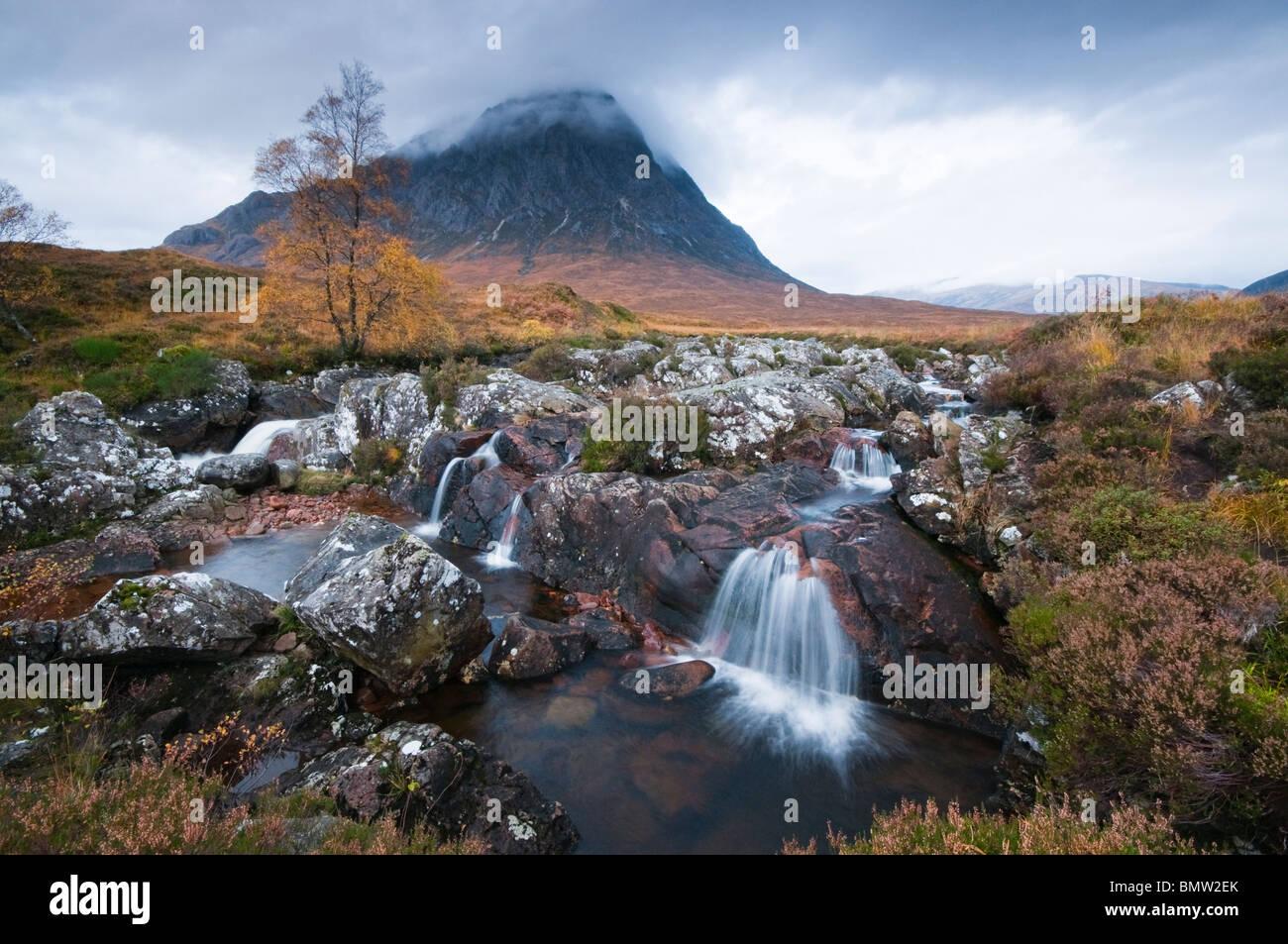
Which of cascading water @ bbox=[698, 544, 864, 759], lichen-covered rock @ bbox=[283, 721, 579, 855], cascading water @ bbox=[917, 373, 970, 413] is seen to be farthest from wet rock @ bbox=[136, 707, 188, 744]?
cascading water @ bbox=[917, 373, 970, 413]

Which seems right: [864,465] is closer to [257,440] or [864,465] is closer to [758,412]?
[758,412]

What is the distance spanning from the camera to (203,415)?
2014 centimetres

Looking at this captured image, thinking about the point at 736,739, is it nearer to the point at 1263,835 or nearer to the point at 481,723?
the point at 481,723

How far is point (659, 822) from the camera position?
6188 mm

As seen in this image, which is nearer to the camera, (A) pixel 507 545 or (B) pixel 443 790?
(B) pixel 443 790

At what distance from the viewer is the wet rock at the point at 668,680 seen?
8453mm

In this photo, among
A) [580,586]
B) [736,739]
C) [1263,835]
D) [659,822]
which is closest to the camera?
[1263,835]

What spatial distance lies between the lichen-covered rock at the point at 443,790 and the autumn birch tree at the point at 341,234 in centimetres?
2404

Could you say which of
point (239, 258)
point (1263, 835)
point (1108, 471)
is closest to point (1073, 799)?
point (1263, 835)

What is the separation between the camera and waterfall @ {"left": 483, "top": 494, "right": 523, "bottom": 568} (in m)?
12.8

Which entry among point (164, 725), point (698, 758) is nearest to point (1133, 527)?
point (698, 758)

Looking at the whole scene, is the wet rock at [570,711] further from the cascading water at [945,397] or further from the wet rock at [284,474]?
the cascading water at [945,397]

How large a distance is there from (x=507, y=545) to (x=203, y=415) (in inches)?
619
